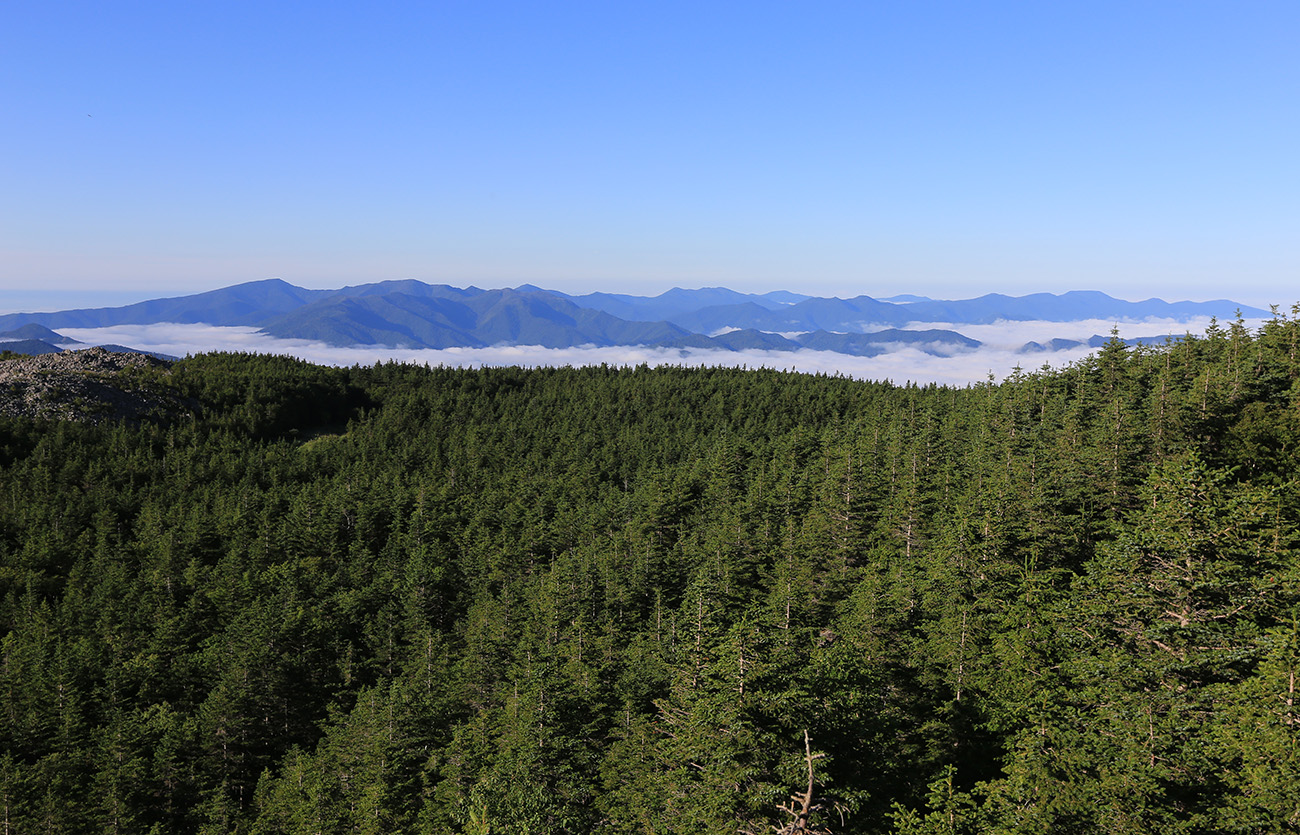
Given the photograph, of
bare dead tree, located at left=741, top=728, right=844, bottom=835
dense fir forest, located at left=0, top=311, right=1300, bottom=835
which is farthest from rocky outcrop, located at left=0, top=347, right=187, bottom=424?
bare dead tree, located at left=741, top=728, right=844, bottom=835

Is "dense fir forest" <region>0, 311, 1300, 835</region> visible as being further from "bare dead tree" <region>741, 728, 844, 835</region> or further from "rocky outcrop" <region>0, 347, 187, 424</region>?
"rocky outcrop" <region>0, 347, 187, 424</region>

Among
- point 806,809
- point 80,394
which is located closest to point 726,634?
point 806,809

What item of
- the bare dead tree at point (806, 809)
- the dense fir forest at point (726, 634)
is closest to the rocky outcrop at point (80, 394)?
the dense fir forest at point (726, 634)

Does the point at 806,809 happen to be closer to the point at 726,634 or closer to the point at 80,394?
the point at 726,634

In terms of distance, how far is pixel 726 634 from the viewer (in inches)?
1178

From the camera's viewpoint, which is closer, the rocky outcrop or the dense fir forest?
the dense fir forest

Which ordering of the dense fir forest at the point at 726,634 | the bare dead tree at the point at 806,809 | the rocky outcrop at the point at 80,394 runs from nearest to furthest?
the bare dead tree at the point at 806,809 → the dense fir forest at the point at 726,634 → the rocky outcrop at the point at 80,394

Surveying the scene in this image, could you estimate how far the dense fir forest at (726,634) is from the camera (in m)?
24.4

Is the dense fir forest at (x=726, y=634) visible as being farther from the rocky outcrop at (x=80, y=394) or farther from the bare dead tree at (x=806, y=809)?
the rocky outcrop at (x=80, y=394)

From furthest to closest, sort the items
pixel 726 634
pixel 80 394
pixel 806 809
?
pixel 80 394 < pixel 726 634 < pixel 806 809

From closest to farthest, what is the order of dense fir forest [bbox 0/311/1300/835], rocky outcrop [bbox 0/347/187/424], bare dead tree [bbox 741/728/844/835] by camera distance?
bare dead tree [bbox 741/728/844/835]
dense fir forest [bbox 0/311/1300/835]
rocky outcrop [bbox 0/347/187/424]

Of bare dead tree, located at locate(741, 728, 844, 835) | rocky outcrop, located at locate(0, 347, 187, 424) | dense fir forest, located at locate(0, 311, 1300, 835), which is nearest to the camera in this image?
bare dead tree, located at locate(741, 728, 844, 835)

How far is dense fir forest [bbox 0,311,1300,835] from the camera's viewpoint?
80.1 ft

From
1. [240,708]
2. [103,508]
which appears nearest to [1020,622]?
[240,708]
